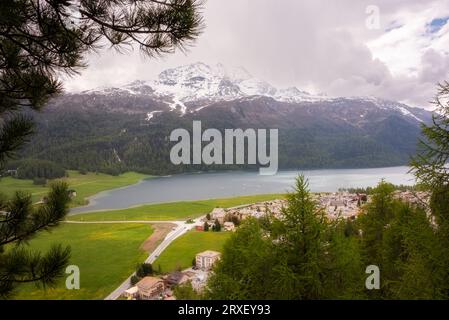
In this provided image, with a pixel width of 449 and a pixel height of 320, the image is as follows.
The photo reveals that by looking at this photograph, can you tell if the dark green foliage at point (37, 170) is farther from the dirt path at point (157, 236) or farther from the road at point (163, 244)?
the dirt path at point (157, 236)

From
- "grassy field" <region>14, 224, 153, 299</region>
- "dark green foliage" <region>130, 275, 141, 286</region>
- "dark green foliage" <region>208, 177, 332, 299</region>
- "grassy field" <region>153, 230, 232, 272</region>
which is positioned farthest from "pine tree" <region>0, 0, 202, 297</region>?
"grassy field" <region>153, 230, 232, 272</region>

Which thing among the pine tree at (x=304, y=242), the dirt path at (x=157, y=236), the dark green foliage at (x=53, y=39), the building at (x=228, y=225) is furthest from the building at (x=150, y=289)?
the building at (x=228, y=225)

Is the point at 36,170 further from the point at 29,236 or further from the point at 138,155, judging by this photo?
the point at 29,236

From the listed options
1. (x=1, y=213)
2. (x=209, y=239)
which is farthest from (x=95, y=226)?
(x=1, y=213)

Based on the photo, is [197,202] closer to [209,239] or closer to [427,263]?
[209,239]

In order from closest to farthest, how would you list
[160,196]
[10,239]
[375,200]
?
[10,239] < [375,200] < [160,196]

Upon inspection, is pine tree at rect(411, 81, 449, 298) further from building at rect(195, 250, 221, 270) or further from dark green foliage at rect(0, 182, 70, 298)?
building at rect(195, 250, 221, 270)
